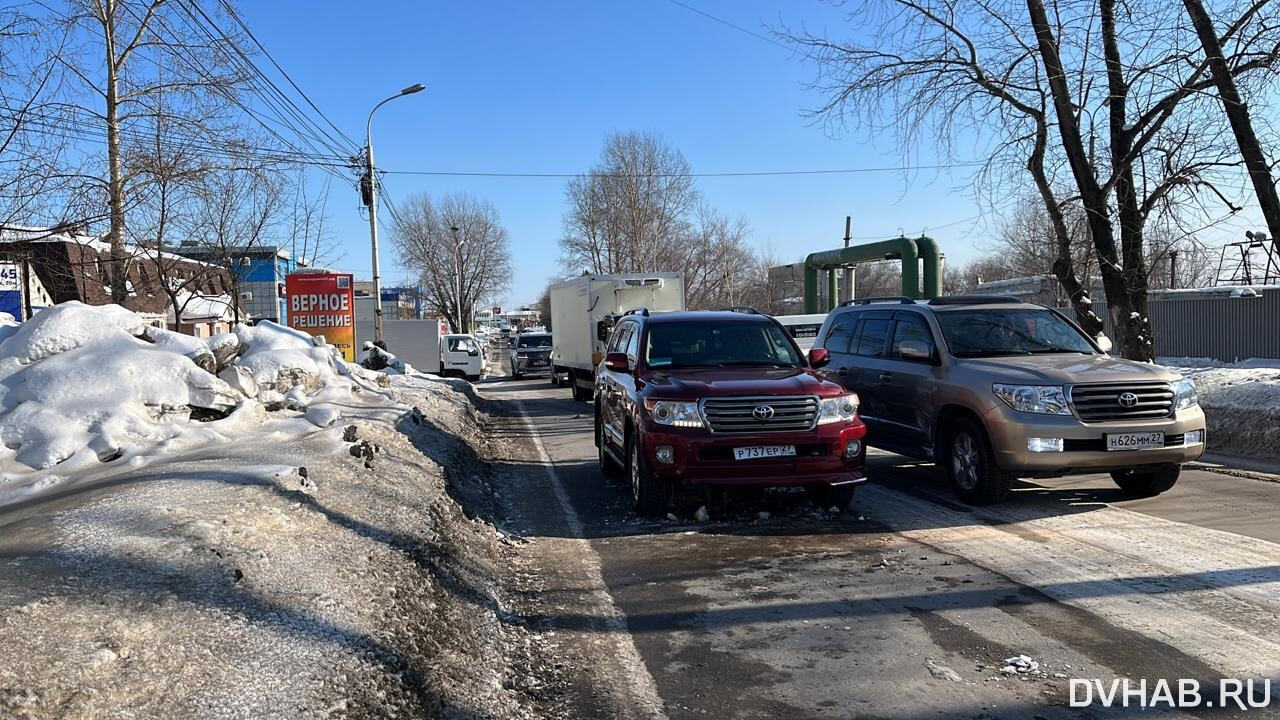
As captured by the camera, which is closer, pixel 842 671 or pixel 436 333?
pixel 842 671

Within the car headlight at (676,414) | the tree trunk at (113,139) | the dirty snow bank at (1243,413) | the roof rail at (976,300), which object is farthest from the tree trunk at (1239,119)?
the tree trunk at (113,139)

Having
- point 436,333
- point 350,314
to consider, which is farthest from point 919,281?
point 436,333

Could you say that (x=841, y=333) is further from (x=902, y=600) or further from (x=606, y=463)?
(x=902, y=600)

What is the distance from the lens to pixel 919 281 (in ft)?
74.8

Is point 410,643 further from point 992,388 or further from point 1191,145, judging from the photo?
point 1191,145

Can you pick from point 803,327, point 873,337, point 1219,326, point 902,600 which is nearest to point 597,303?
point 803,327

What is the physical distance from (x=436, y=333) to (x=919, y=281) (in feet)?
64.2

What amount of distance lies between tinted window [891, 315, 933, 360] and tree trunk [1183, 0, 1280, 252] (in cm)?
731

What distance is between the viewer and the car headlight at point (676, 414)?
7.24 m

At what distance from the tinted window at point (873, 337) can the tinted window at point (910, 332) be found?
0.78 feet

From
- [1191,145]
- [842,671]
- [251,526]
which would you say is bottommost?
[842,671]

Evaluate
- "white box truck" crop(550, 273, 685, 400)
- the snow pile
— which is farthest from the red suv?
"white box truck" crop(550, 273, 685, 400)

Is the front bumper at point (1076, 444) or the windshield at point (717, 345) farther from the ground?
the windshield at point (717, 345)

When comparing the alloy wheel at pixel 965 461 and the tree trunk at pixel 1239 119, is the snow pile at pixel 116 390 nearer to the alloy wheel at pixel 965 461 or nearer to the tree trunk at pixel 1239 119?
the alloy wheel at pixel 965 461
